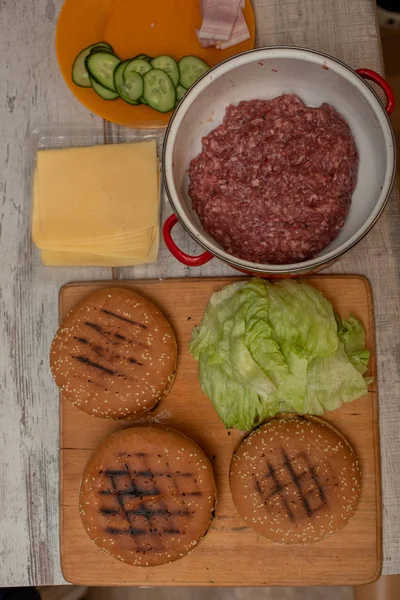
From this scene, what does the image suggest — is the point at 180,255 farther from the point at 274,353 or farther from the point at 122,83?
the point at 122,83

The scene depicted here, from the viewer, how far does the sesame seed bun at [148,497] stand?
1.76 m

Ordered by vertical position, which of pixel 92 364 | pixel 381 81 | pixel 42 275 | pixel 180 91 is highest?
pixel 381 81

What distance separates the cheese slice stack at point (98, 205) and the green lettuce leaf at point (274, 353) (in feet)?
1.15

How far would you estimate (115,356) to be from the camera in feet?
5.94

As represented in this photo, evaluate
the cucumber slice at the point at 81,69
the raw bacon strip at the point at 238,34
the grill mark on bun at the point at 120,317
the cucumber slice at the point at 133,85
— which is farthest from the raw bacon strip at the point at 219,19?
the grill mark on bun at the point at 120,317

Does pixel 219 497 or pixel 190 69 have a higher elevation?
pixel 190 69

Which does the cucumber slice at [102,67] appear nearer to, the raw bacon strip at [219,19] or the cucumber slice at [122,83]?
the cucumber slice at [122,83]

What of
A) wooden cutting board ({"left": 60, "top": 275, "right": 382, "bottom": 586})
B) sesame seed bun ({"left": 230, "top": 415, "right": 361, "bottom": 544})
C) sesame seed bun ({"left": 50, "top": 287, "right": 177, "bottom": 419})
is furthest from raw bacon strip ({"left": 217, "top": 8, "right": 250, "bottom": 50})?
sesame seed bun ({"left": 230, "top": 415, "right": 361, "bottom": 544})

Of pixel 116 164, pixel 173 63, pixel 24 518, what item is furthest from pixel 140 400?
pixel 173 63

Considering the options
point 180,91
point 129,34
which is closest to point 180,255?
point 180,91

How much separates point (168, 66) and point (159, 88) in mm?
88

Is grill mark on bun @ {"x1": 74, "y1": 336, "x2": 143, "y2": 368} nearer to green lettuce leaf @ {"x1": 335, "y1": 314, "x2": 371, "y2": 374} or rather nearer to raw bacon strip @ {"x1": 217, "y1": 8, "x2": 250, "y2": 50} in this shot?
green lettuce leaf @ {"x1": 335, "y1": 314, "x2": 371, "y2": 374}

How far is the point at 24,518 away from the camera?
197 cm

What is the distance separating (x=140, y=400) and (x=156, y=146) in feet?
2.80
